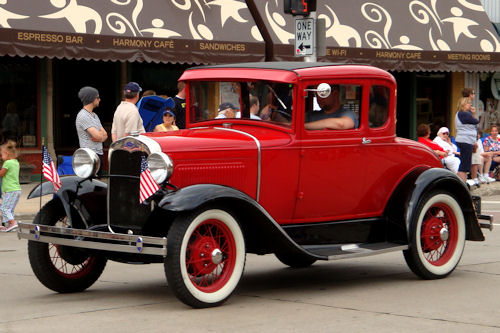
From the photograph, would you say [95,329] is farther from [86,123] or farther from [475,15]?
[475,15]

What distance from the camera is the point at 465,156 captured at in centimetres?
1862

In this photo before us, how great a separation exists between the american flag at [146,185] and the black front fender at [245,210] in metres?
0.11

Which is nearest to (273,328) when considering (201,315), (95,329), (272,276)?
(201,315)

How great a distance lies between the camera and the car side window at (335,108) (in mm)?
7996

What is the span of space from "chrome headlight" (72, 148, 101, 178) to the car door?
166 centimetres

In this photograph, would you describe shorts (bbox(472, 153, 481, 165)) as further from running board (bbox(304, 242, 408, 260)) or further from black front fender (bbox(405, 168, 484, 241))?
running board (bbox(304, 242, 408, 260))

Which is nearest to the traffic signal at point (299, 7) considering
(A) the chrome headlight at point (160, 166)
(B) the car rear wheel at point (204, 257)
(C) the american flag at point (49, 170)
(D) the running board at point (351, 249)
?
(D) the running board at point (351, 249)

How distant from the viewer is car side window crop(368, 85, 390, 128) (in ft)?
27.7

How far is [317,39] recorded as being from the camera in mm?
14852

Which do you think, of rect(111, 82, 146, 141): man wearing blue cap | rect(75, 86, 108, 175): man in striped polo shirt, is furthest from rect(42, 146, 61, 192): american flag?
rect(111, 82, 146, 141): man wearing blue cap

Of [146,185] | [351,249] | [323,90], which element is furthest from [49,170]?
[351,249]

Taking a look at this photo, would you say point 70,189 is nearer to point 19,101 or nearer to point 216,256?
point 216,256

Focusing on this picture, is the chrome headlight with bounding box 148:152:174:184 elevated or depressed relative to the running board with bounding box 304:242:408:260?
elevated

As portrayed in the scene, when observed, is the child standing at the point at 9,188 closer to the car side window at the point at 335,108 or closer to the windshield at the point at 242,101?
the windshield at the point at 242,101
